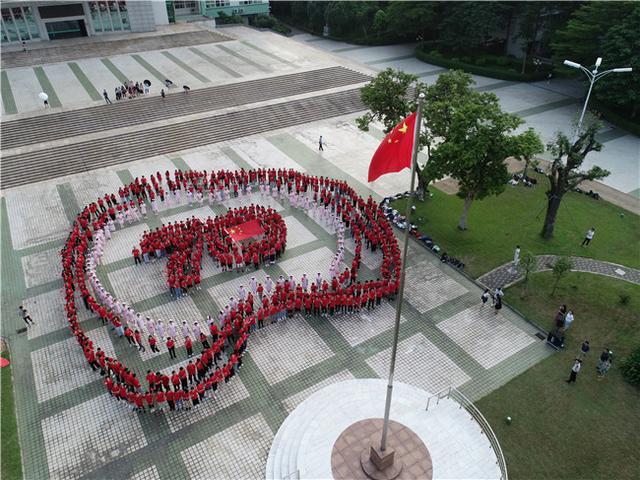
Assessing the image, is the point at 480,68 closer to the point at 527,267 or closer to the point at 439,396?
the point at 527,267

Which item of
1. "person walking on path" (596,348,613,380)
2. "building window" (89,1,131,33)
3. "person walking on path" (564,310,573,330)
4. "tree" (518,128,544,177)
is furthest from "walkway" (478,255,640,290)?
"building window" (89,1,131,33)

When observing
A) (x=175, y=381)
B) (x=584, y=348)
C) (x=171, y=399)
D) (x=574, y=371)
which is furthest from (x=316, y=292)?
(x=584, y=348)

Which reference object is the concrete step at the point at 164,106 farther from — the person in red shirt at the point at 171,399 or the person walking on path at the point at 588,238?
the person walking on path at the point at 588,238

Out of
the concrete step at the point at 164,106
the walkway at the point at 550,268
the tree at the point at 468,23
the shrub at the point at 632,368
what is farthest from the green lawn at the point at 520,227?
the tree at the point at 468,23

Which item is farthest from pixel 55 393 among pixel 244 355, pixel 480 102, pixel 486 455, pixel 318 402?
pixel 480 102

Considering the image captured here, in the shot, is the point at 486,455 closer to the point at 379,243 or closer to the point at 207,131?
the point at 379,243
